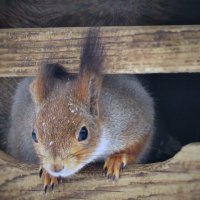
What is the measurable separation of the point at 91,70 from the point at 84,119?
16 centimetres

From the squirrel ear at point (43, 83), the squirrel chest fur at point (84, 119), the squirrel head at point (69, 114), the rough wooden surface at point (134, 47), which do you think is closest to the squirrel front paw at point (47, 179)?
the squirrel chest fur at point (84, 119)

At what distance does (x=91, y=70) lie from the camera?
211 centimetres

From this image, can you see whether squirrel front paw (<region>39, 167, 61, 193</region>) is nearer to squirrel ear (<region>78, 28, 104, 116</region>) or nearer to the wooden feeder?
the wooden feeder

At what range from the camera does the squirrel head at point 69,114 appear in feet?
6.63

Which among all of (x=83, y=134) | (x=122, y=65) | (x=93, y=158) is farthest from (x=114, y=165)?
(x=122, y=65)

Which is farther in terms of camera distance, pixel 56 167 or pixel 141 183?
pixel 141 183

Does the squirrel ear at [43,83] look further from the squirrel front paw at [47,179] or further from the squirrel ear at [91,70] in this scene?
the squirrel front paw at [47,179]

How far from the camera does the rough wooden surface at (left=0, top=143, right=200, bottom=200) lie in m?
2.22

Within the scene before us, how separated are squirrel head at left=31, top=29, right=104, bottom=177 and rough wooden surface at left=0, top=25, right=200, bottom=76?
0.23 ft

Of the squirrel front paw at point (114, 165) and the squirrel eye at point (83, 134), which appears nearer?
the squirrel eye at point (83, 134)

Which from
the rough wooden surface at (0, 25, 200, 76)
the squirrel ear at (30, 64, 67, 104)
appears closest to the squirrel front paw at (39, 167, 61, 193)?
the squirrel ear at (30, 64, 67, 104)

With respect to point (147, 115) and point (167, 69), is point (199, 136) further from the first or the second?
point (167, 69)

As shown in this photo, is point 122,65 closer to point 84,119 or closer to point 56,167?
point 84,119

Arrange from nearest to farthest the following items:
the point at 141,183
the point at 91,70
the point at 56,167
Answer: the point at 56,167 < the point at 91,70 < the point at 141,183
